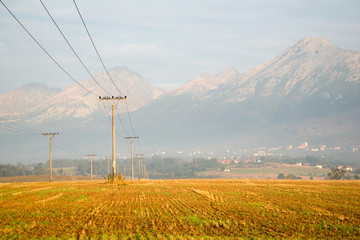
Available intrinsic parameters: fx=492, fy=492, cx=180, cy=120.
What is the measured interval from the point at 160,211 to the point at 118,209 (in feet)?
9.57

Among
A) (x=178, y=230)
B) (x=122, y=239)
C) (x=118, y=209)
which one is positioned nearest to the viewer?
(x=122, y=239)

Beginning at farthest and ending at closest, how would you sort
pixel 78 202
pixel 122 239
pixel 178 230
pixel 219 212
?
pixel 78 202
pixel 219 212
pixel 178 230
pixel 122 239

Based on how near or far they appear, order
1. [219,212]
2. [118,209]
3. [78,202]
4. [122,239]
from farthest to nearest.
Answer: [78,202]
[118,209]
[219,212]
[122,239]

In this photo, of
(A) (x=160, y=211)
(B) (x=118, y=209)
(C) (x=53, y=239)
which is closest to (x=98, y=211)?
(B) (x=118, y=209)

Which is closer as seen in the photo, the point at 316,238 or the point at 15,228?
the point at 316,238

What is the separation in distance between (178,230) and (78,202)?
15.2 m

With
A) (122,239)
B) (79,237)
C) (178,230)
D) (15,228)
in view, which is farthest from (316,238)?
(15,228)

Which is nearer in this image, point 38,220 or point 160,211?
point 38,220

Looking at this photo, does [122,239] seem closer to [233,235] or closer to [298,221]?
[233,235]

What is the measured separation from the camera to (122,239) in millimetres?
19766

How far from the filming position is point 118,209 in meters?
30.3

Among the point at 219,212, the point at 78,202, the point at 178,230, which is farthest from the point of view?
the point at 78,202

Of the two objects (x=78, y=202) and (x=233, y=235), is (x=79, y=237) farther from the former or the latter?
(x=78, y=202)

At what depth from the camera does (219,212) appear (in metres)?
28.3
